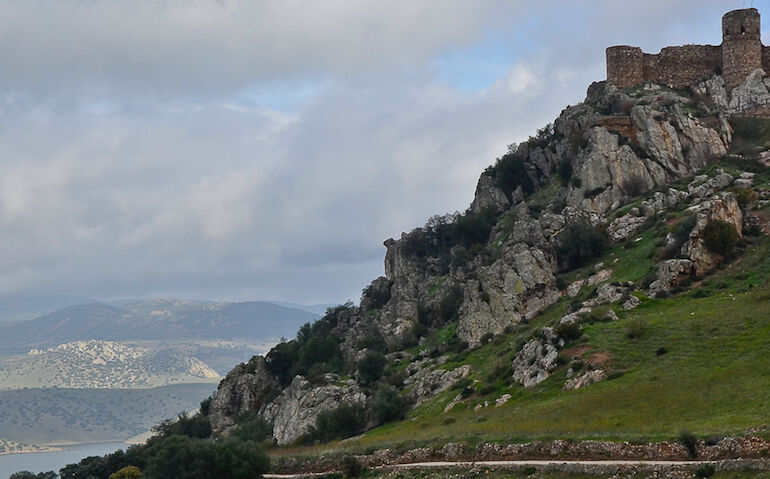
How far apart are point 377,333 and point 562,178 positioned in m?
28.3

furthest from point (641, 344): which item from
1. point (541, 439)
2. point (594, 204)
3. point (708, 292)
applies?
point (594, 204)

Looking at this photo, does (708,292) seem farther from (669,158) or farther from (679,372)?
(669,158)

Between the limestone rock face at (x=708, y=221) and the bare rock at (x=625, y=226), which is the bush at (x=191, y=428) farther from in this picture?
the limestone rock face at (x=708, y=221)

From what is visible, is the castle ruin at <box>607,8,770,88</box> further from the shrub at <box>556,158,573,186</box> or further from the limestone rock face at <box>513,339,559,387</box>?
the limestone rock face at <box>513,339,559,387</box>

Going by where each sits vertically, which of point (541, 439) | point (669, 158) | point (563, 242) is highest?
point (669, 158)

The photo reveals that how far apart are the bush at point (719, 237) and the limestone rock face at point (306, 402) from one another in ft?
112

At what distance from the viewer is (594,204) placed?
308 feet

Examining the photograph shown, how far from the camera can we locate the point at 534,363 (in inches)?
2741

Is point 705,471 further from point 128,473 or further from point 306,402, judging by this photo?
point 128,473

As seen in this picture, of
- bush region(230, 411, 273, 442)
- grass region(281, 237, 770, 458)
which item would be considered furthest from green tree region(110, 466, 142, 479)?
grass region(281, 237, 770, 458)

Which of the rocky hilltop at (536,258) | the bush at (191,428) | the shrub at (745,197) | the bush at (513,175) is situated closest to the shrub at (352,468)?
the rocky hilltop at (536,258)

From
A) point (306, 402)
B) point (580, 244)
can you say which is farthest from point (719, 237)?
point (306, 402)

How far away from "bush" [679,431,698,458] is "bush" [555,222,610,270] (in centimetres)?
4476

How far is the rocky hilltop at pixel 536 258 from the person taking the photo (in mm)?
76750
